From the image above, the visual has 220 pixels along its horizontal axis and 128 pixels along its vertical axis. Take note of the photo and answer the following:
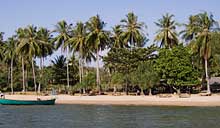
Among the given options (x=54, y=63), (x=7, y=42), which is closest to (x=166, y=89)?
(x=54, y=63)

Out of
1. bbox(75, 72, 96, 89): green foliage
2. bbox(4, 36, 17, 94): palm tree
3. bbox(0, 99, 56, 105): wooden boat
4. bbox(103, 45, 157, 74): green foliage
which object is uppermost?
bbox(4, 36, 17, 94): palm tree

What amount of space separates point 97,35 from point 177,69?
55.3 ft

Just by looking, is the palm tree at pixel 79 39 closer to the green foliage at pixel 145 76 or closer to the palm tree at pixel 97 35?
the palm tree at pixel 97 35

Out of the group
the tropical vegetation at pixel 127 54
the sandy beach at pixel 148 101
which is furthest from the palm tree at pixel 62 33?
the sandy beach at pixel 148 101

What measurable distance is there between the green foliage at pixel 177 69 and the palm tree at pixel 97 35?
12420 mm

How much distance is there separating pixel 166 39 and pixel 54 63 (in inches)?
1032

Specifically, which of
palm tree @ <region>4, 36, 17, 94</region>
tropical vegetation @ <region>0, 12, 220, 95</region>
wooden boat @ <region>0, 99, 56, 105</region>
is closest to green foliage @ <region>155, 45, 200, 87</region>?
tropical vegetation @ <region>0, 12, 220, 95</region>

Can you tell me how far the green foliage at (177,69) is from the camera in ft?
230

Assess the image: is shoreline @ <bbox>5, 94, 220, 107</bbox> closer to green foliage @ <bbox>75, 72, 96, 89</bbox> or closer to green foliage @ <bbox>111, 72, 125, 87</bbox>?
green foliage @ <bbox>111, 72, 125, 87</bbox>

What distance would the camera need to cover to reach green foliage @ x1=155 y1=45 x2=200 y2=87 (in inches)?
2756

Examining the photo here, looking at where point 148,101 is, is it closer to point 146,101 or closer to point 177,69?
point 146,101

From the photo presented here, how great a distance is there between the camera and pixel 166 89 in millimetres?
79938

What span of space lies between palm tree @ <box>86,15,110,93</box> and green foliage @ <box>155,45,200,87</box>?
1242 cm

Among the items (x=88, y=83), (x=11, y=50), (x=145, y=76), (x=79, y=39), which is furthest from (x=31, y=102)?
(x=11, y=50)
